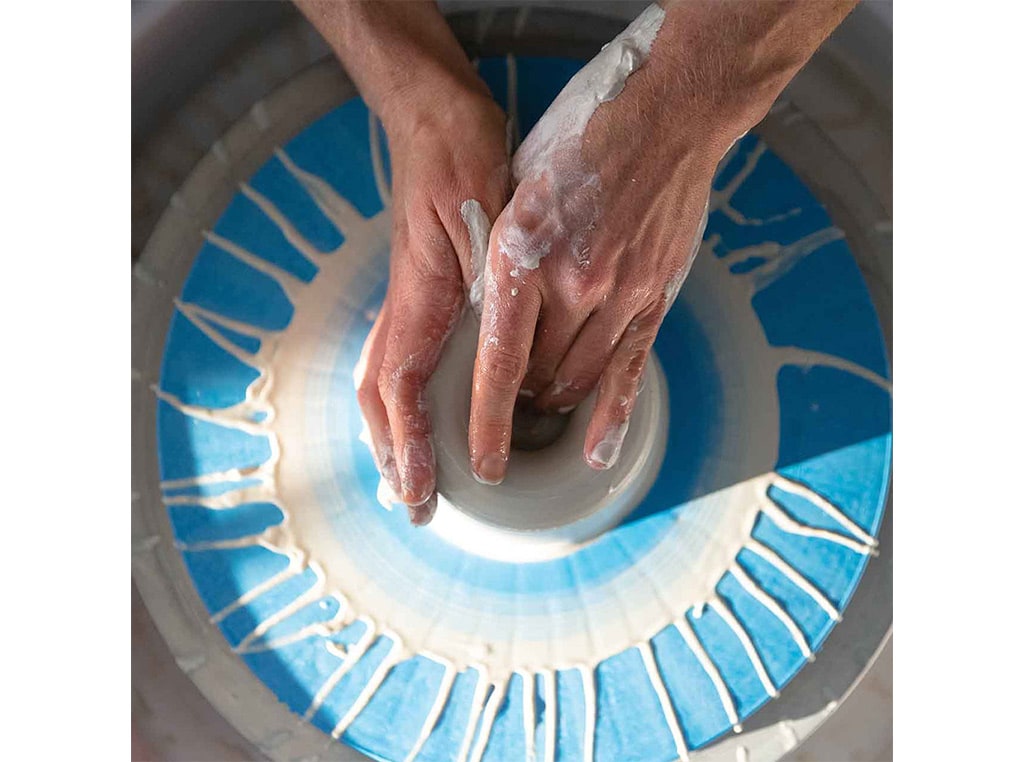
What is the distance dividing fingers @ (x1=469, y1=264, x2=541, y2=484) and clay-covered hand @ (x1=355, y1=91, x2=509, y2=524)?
0.07 meters

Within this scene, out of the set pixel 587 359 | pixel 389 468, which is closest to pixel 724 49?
pixel 587 359

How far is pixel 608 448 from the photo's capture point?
1.05 metres

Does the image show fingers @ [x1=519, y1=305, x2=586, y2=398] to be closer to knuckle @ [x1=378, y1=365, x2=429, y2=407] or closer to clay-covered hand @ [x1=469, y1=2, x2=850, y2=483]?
clay-covered hand @ [x1=469, y1=2, x2=850, y2=483]

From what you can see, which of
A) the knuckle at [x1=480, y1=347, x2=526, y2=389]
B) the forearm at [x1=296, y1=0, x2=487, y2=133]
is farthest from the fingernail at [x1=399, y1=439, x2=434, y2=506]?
the forearm at [x1=296, y1=0, x2=487, y2=133]

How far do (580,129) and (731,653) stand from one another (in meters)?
0.70

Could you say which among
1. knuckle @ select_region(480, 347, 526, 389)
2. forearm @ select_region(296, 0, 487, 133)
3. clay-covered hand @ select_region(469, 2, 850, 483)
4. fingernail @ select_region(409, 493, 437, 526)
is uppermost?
forearm @ select_region(296, 0, 487, 133)

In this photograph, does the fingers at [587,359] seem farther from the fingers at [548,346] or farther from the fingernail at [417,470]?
the fingernail at [417,470]

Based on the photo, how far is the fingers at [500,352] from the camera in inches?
38.0

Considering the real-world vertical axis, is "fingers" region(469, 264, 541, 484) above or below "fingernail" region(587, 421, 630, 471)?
above

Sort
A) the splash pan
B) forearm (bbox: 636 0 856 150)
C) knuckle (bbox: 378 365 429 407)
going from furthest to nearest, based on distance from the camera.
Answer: the splash pan < knuckle (bbox: 378 365 429 407) < forearm (bbox: 636 0 856 150)

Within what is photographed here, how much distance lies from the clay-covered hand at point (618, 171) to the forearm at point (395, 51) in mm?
166

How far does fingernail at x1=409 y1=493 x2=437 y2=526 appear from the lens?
1070 millimetres

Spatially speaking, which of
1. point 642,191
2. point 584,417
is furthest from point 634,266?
point 584,417

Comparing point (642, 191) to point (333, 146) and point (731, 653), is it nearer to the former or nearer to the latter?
point (333, 146)
